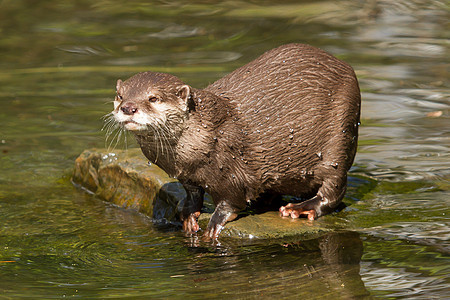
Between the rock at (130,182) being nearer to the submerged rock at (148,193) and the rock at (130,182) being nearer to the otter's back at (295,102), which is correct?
the submerged rock at (148,193)

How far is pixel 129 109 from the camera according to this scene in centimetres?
398

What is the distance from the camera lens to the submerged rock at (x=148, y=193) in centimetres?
451

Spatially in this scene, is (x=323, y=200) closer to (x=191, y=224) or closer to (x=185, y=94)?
(x=191, y=224)

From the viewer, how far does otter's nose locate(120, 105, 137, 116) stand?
397cm

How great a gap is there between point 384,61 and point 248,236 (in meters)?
4.72

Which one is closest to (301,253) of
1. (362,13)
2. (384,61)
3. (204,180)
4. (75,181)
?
(204,180)

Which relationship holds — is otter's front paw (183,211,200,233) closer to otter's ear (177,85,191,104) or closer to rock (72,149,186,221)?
rock (72,149,186,221)

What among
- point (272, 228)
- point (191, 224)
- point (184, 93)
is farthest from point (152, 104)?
point (272, 228)

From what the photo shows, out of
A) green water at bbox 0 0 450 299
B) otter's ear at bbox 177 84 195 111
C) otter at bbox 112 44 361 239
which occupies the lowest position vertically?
green water at bbox 0 0 450 299

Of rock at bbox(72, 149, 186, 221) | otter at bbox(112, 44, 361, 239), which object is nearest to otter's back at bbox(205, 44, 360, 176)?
otter at bbox(112, 44, 361, 239)

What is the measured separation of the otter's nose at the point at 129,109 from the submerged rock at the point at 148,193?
938 millimetres

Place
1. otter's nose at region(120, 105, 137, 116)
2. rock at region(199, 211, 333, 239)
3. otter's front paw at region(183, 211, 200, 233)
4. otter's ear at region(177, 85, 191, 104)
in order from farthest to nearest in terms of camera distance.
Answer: otter's front paw at region(183, 211, 200, 233) → rock at region(199, 211, 333, 239) → otter's ear at region(177, 85, 191, 104) → otter's nose at region(120, 105, 137, 116)

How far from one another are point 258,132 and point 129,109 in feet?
2.84

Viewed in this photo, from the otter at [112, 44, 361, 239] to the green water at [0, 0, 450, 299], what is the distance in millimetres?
281
